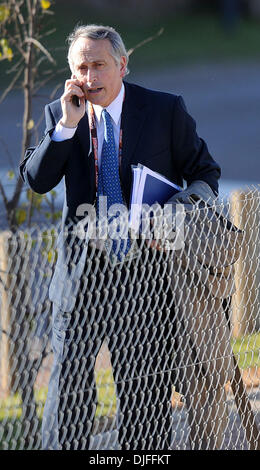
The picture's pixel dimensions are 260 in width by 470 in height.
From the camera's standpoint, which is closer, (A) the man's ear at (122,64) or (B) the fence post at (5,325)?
(A) the man's ear at (122,64)

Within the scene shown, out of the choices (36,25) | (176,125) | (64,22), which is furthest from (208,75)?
(176,125)

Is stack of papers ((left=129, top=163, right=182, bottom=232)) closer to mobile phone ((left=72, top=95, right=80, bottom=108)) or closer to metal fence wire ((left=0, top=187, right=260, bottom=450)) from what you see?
metal fence wire ((left=0, top=187, right=260, bottom=450))

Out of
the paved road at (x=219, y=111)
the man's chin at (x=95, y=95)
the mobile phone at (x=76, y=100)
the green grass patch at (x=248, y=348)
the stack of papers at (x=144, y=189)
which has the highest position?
the paved road at (x=219, y=111)

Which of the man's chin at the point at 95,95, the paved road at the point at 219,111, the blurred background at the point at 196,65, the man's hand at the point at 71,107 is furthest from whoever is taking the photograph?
the blurred background at the point at 196,65

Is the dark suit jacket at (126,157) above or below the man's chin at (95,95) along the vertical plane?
below

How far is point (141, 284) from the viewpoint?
408 centimetres

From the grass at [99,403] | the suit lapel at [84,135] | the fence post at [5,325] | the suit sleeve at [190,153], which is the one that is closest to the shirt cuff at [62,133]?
the suit lapel at [84,135]

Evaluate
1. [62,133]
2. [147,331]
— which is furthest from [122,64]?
[147,331]

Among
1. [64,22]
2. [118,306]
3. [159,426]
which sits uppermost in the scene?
[64,22]

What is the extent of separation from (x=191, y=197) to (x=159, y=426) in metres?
0.96

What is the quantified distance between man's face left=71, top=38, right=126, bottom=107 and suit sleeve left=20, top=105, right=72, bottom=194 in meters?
0.22

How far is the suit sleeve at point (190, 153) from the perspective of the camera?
13.6 feet

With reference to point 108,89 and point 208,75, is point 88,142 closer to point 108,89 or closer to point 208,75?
point 108,89

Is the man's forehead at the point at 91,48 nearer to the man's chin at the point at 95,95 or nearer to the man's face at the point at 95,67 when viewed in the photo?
the man's face at the point at 95,67
